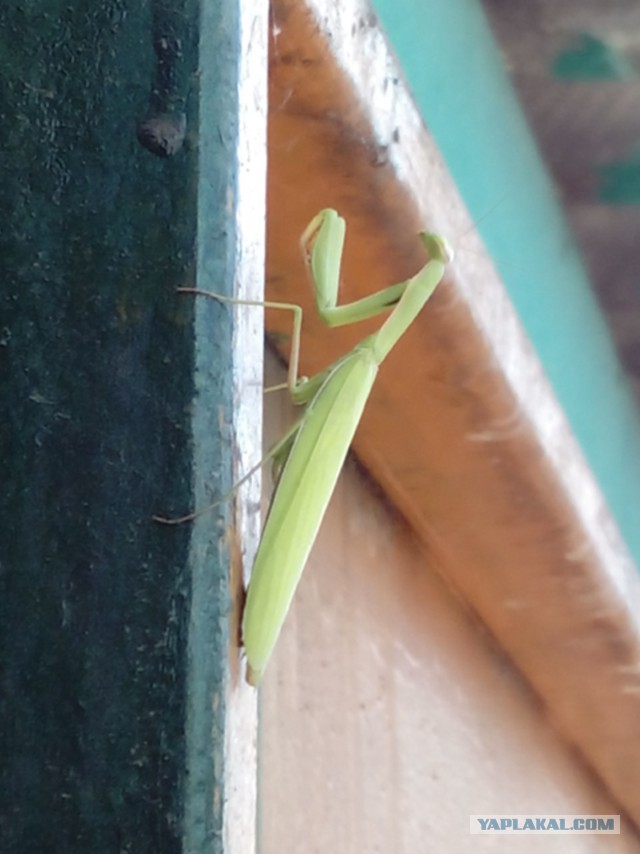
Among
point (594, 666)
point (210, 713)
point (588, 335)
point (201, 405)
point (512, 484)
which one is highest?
point (588, 335)

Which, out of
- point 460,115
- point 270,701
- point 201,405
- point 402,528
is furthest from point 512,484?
point 201,405

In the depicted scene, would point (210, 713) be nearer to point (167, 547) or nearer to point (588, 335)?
point (167, 547)

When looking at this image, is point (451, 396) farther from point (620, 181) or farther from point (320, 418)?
point (620, 181)

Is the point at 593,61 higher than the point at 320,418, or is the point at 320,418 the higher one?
the point at 593,61

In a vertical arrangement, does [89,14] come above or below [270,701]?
above

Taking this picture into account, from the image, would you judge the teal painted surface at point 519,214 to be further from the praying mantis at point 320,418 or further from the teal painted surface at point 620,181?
the praying mantis at point 320,418

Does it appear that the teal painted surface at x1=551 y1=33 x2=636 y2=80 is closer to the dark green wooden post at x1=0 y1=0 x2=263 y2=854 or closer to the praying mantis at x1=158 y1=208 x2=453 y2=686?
the praying mantis at x1=158 y1=208 x2=453 y2=686

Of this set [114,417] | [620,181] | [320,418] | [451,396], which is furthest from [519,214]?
[114,417]
